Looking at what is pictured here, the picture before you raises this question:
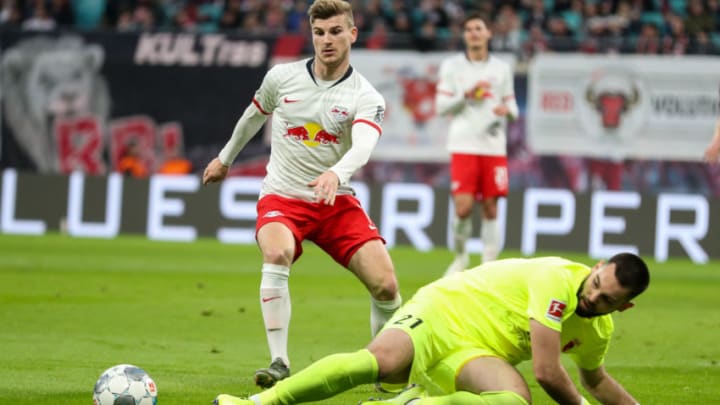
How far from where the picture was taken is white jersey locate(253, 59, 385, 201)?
7871 mm

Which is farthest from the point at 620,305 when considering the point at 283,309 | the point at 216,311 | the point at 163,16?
the point at 163,16

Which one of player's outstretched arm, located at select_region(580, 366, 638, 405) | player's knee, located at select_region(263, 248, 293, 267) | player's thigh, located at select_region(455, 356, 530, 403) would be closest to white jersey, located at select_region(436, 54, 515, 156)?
player's knee, located at select_region(263, 248, 293, 267)

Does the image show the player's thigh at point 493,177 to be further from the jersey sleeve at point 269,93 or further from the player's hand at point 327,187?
the player's hand at point 327,187

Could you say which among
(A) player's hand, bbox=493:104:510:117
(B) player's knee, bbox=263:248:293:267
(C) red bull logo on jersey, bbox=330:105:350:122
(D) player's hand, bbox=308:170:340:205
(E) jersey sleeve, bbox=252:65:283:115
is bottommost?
(B) player's knee, bbox=263:248:293:267

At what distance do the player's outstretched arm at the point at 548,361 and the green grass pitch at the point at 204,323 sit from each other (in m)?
1.55

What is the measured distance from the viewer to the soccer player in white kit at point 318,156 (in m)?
7.66

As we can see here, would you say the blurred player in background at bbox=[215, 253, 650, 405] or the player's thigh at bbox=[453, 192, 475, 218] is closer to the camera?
the blurred player in background at bbox=[215, 253, 650, 405]

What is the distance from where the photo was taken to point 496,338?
6.09 meters

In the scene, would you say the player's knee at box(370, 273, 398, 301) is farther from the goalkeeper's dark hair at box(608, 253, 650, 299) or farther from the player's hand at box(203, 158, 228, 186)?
the goalkeeper's dark hair at box(608, 253, 650, 299)

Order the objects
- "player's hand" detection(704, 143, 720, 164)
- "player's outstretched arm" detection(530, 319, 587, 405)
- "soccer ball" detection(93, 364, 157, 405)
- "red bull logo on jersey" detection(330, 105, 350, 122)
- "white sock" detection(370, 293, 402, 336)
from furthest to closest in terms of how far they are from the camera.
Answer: "player's hand" detection(704, 143, 720, 164) → "red bull logo on jersey" detection(330, 105, 350, 122) → "white sock" detection(370, 293, 402, 336) → "soccer ball" detection(93, 364, 157, 405) → "player's outstretched arm" detection(530, 319, 587, 405)

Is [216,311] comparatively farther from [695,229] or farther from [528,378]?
[695,229]

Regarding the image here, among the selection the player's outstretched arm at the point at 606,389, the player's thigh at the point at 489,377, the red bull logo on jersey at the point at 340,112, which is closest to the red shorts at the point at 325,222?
the red bull logo on jersey at the point at 340,112

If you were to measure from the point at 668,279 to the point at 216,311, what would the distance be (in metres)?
6.47

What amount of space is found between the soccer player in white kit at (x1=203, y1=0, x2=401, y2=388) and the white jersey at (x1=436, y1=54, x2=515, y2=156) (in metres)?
5.95
